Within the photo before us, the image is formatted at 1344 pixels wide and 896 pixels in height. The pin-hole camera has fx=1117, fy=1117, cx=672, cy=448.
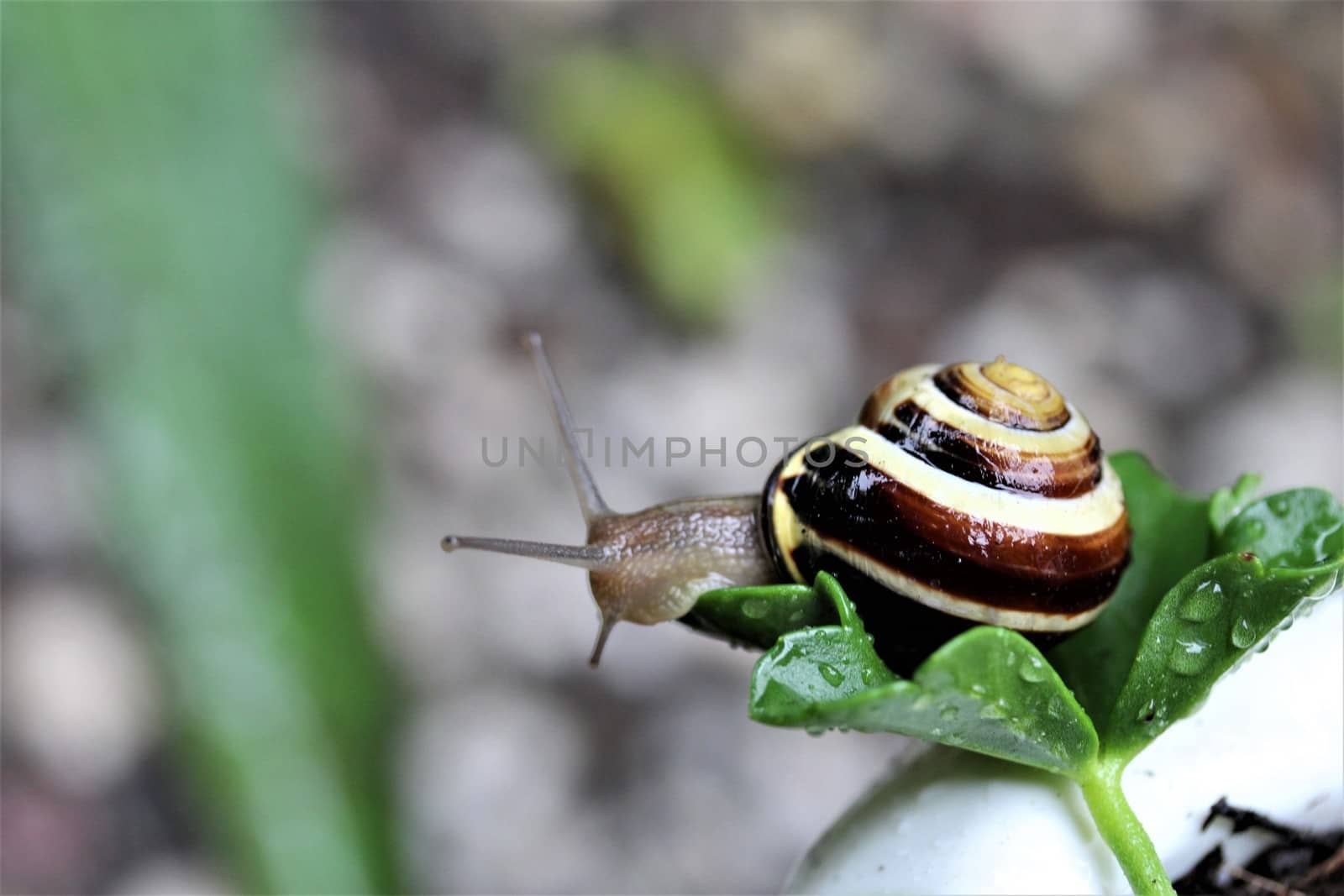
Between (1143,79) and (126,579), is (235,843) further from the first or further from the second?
(1143,79)

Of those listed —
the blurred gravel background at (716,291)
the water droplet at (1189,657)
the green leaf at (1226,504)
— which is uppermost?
the green leaf at (1226,504)

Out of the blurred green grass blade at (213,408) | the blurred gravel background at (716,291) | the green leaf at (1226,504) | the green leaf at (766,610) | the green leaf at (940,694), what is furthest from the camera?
the blurred gravel background at (716,291)

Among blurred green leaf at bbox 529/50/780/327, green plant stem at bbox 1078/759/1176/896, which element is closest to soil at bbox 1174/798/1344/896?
green plant stem at bbox 1078/759/1176/896

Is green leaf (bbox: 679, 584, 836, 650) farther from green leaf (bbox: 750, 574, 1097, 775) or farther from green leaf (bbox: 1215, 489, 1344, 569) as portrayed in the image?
green leaf (bbox: 1215, 489, 1344, 569)

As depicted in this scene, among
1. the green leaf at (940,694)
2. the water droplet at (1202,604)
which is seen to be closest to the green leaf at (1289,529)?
the water droplet at (1202,604)

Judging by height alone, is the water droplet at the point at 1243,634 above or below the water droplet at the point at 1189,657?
above

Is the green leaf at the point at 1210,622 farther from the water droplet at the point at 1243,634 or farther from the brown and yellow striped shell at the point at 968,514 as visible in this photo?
the brown and yellow striped shell at the point at 968,514

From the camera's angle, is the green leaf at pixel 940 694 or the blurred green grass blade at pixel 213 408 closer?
the green leaf at pixel 940 694

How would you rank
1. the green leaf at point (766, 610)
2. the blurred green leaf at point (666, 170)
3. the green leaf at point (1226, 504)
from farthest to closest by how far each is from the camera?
the blurred green leaf at point (666, 170), the green leaf at point (1226, 504), the green leaf at point (766, 610)
